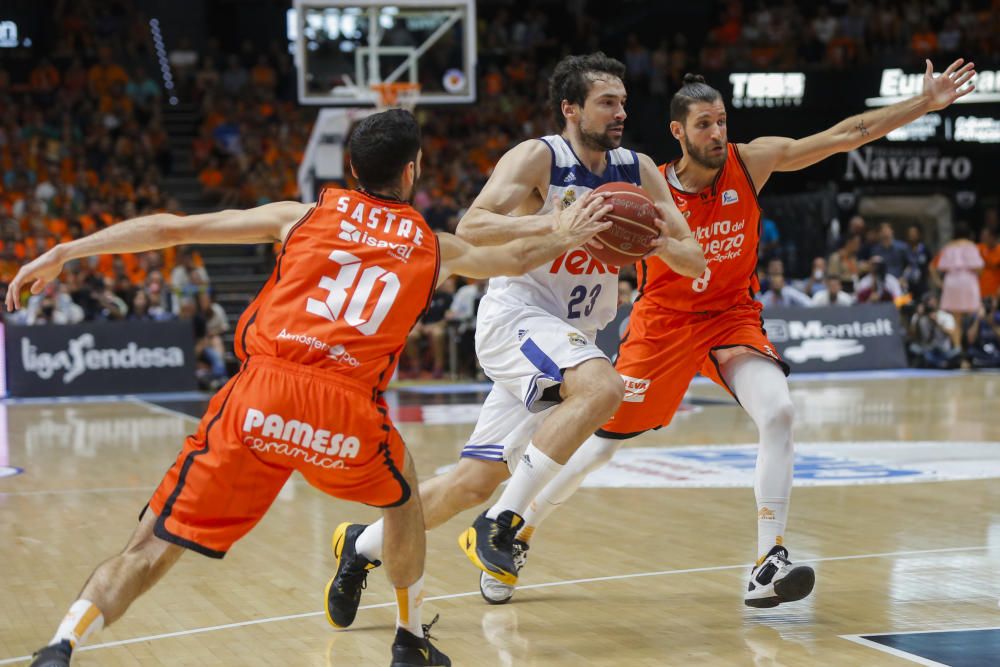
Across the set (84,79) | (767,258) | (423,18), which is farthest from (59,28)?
(767,258)

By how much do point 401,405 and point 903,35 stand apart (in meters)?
14.9

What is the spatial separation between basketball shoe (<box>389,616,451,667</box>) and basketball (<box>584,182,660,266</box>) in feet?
5.26

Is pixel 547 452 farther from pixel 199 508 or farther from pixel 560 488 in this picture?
pixel 199 508

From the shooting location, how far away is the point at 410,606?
13.3 ft

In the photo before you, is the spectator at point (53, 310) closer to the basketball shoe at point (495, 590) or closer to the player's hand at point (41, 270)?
the basketball shoe at point (495, 590)

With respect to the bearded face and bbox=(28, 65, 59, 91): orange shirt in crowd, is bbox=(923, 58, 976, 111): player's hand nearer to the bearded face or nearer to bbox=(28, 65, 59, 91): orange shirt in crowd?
the bearded face

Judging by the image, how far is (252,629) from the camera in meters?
4.73

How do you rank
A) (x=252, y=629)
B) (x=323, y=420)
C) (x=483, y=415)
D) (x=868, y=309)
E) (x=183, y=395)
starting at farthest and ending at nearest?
(x=868, y=309) < (x=183, y=395) < (x=483, y=415) < (x=252, y=629) < (x=323, y=420)

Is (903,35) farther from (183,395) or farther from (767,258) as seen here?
(183,395)

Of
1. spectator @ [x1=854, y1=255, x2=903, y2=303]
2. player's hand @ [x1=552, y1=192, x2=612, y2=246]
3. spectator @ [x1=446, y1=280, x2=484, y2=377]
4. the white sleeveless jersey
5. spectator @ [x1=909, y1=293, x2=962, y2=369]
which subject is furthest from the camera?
spectator @ [x1=854, y1=255, x2=903, y2=303]

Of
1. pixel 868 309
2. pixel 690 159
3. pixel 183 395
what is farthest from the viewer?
pixel 868 309

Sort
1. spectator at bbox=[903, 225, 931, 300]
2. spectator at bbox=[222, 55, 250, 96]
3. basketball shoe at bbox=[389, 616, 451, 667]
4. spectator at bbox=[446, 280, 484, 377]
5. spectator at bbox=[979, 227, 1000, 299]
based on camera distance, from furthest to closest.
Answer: spectator at bbox=[222, 55, 250, 96] < spectator at bbox=[979, 227, 1000, 299] < spectator at bbox=[903, 225, 931, 300] < spectator at bbox=[446, 280, 484, 377] < basketball shoe at bbox=[389, 616, 451, 667]

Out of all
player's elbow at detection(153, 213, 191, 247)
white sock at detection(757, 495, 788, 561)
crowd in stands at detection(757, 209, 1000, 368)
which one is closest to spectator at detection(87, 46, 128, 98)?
Answer: crowd in stands at detection(757, 209, 1000, 368)

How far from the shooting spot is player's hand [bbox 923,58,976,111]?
5.63 meters
